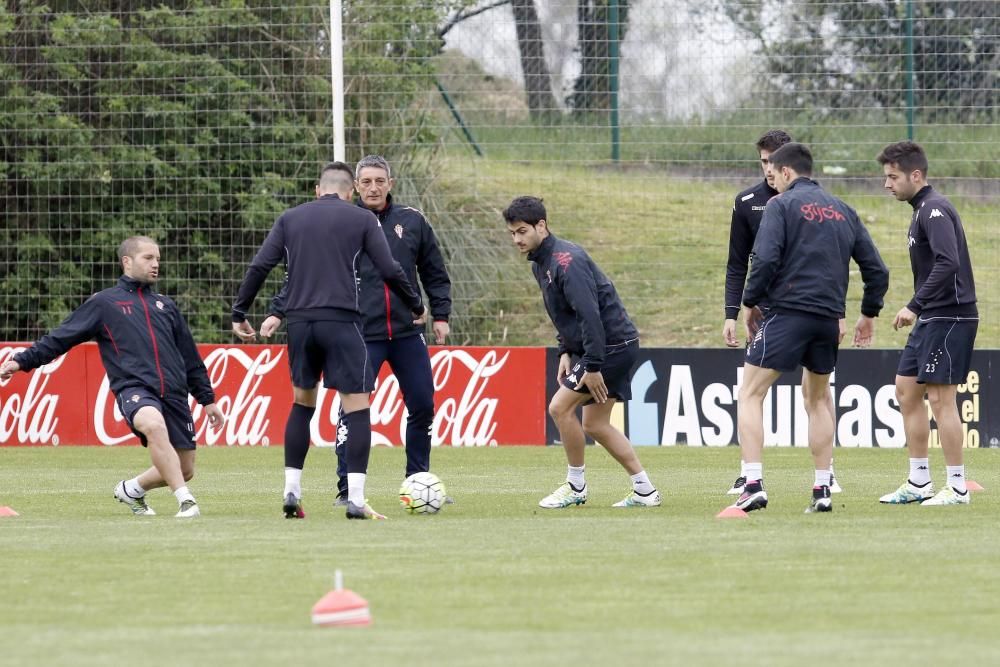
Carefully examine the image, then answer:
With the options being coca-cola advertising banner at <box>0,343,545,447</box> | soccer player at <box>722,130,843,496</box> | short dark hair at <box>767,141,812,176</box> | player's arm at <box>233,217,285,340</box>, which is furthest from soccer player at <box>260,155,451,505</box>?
coca-cola advertising banner at <box>0,343,545,447</box>

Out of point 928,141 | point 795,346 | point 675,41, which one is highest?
point 675,41

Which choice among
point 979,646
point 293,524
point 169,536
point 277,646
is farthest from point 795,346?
point 277,646

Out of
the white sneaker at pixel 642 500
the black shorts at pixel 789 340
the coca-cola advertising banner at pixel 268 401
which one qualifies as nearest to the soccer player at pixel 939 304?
the black shorts at pixel 789 340

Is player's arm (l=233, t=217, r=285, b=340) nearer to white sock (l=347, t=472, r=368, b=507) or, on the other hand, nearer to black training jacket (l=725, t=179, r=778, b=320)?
white sock (l=347, t=472, r=368, b=507)

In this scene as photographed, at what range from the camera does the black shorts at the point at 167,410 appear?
1007cm

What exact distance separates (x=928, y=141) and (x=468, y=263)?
5.76 metres

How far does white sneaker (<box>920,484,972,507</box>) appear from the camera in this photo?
1016cm

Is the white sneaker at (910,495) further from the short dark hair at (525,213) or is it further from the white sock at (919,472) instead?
the short dark hair at (525,213)

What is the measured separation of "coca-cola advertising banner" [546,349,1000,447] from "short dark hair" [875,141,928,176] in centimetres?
705

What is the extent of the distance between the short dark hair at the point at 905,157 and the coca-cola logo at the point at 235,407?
30.7ft

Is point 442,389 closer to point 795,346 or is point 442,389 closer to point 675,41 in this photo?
point 675,41

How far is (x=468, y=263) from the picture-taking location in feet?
68.1

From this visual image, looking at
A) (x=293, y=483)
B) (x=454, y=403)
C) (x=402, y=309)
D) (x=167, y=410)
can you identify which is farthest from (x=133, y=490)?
(x=454, y=403)

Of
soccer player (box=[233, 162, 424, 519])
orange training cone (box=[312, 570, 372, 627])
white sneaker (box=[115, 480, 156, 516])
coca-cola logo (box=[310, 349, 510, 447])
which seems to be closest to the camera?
orange training cone (box=[312, 570, 372, 627])
